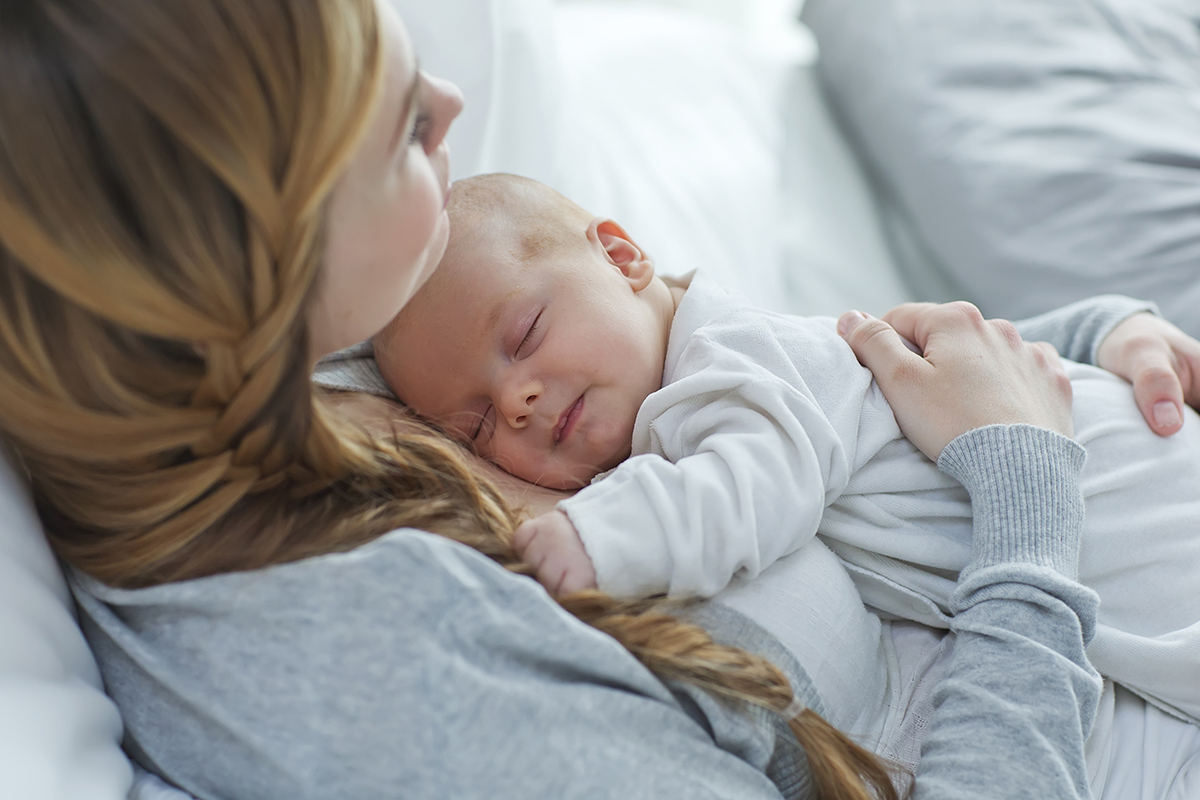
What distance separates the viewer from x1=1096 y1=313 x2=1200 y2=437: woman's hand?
966 millimetres

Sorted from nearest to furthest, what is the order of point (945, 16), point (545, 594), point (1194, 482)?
point (545, 594), point (1194, 482), point (945, 16)

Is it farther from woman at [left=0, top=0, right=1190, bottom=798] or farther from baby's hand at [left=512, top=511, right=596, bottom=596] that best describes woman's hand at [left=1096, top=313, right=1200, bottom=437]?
baby's hand at [left=512, top=511, right=596, bottom=596]

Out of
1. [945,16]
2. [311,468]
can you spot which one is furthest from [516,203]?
[945,16]

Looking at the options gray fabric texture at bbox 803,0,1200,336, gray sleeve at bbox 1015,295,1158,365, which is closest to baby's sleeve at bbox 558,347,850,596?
gray sleeve at bbox 1015,295,1158,365

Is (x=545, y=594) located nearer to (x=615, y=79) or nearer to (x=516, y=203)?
(x=516, y=203)

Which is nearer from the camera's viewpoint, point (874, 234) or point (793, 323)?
point (793, 323)

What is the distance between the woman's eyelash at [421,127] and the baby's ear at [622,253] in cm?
32

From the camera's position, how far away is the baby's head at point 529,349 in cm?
91

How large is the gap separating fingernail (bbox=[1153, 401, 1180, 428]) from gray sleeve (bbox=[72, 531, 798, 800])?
0.60 m

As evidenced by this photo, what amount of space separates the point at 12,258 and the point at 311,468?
24 cm

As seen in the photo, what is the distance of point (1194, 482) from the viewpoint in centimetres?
91

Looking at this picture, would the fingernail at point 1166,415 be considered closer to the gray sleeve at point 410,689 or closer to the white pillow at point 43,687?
the gray sleeve at point 410,689

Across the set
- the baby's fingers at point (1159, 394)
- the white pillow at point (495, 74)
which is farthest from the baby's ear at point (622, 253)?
the baby's fingers at point (1159, 394)

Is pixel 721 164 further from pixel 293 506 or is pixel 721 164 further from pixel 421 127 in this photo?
pixel 293 506
